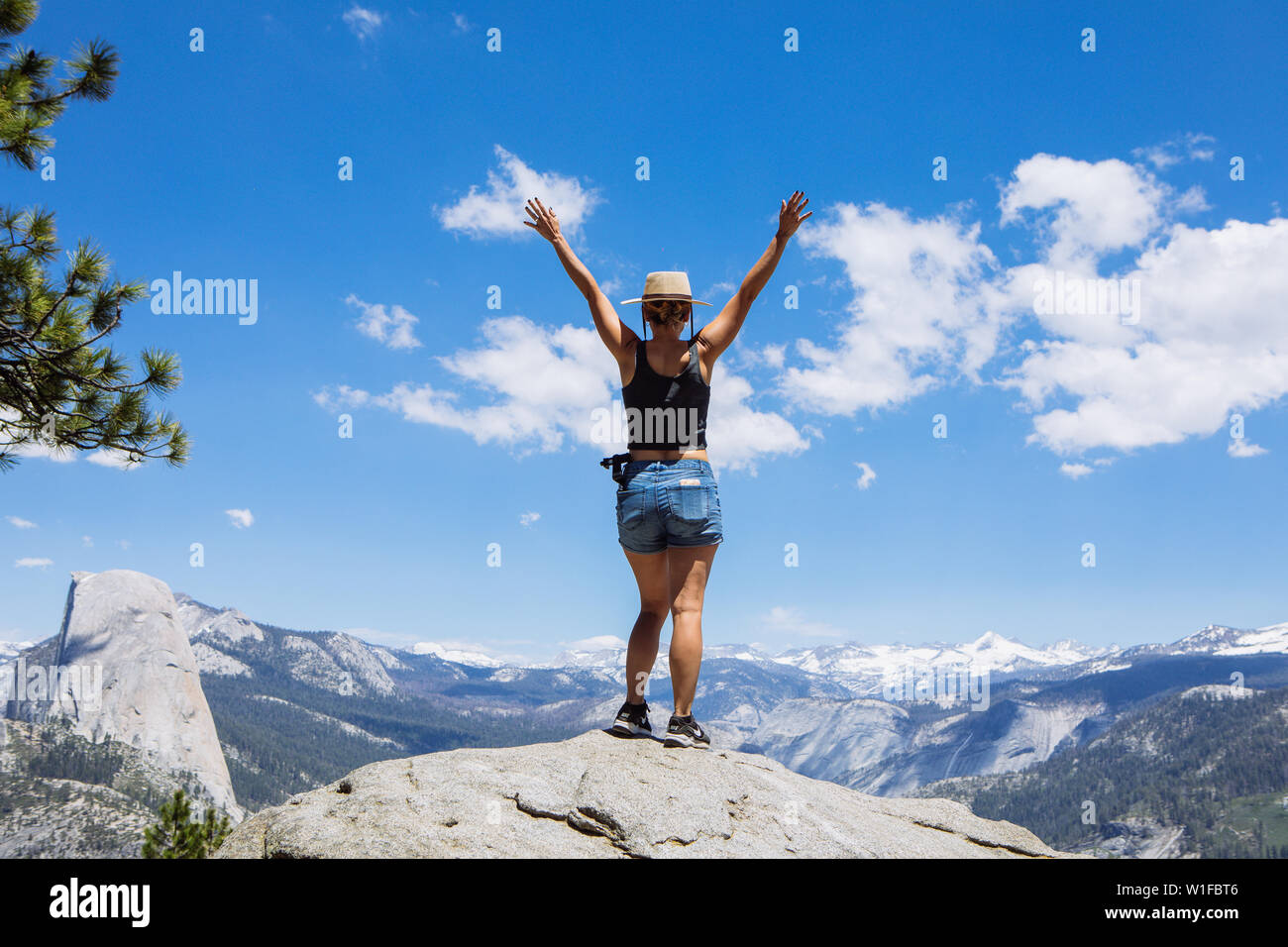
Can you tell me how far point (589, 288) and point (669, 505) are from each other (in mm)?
2096

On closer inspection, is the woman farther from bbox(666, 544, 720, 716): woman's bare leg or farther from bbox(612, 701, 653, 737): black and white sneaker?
bbox(612, 701, 653, 737): black and white sneaker

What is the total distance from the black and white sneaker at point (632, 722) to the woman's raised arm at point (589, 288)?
10.5 feet

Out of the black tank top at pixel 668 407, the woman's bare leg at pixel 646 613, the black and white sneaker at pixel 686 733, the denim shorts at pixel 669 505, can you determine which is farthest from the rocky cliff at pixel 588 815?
the black tank top at pixel 668 407

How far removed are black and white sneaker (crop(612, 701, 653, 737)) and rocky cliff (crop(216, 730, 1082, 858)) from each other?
220 mm

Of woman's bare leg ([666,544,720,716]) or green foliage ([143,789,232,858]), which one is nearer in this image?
woman's bare leg ([666,544,720,716])

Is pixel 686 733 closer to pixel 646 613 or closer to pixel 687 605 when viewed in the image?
pixel 646 613

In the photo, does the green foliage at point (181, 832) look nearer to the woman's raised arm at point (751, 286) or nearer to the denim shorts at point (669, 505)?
the denim shorts at point (669, 505)

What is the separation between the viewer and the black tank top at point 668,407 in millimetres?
6719

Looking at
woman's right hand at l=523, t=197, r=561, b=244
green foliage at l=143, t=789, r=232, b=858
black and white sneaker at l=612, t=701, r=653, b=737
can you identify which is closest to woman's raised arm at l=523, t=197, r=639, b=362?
woman's right hand at l=523, t=197, r=561, b=244

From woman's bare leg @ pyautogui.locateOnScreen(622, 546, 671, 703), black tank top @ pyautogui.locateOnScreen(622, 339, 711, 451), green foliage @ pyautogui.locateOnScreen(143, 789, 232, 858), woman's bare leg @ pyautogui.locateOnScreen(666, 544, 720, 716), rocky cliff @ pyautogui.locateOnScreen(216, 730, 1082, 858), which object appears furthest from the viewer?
green foliage @ pyautogui.locateOnScreen(143, 789, 232, 858)

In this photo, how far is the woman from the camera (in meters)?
6.58
